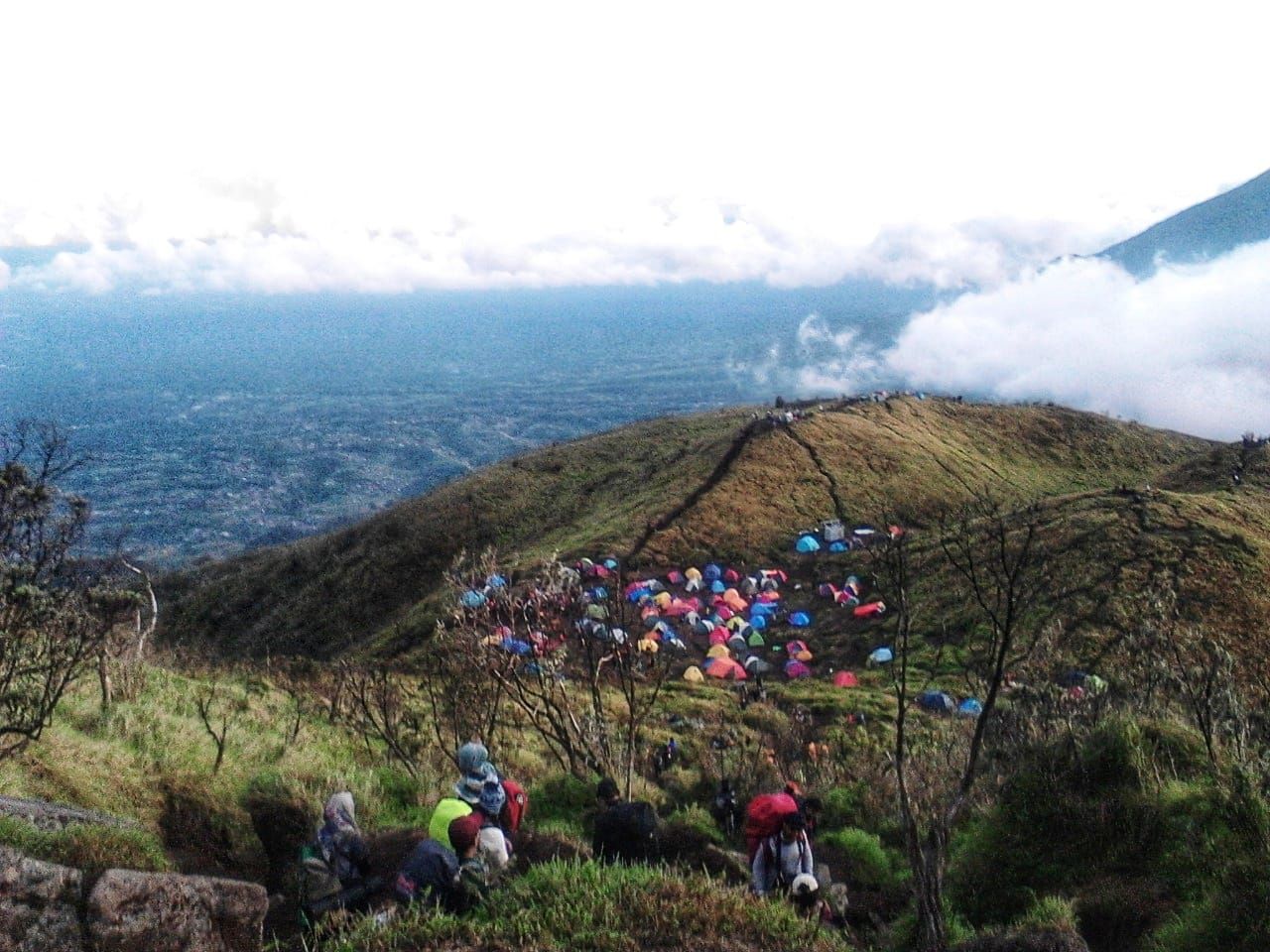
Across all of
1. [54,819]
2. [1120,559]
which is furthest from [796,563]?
[54,819]

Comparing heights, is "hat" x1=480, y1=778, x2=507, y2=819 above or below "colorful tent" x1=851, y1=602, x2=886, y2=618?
above

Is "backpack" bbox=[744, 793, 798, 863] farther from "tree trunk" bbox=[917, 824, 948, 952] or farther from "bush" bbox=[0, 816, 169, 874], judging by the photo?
"bush" bbox=[0, 816, 169, 874]

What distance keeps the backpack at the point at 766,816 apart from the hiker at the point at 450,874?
2328 millimetres

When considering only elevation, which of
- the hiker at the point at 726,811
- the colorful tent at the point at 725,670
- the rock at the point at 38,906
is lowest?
the colorful tent at the point at 725,670

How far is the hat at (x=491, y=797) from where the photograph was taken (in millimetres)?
6746

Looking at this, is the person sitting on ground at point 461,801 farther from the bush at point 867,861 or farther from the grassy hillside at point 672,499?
the grassy hillside at point 672,499

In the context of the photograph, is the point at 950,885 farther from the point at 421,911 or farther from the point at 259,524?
the point at 259,524

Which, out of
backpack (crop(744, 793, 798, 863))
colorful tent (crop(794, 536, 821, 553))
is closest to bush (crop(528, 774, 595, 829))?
backpack (crop(744, 793, 798, 863))

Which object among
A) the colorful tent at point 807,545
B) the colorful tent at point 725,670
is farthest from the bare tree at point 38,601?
the colorful tent at point 807,545

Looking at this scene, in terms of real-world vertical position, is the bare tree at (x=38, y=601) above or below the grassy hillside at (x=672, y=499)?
above

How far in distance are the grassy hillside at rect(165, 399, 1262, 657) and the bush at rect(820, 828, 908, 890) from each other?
33.4 metres

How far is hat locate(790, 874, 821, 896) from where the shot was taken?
587cm

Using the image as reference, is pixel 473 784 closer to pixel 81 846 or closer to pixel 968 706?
pixel 81 846

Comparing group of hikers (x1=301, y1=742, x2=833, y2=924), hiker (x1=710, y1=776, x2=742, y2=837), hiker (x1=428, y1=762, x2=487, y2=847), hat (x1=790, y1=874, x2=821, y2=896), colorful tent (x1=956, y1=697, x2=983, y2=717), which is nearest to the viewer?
group of hikers (x1=301, y1=742, x2=833, y2=924)
